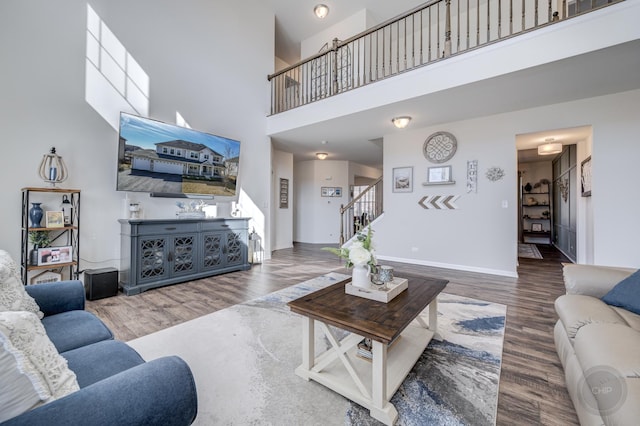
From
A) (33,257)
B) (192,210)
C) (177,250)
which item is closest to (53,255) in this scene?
(33,257)

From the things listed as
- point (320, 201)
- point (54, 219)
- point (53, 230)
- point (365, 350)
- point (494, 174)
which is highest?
point (494, 174)

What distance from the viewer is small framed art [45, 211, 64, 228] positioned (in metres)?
3.00

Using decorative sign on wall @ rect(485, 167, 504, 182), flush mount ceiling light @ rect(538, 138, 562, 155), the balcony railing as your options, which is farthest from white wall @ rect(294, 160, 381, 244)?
flush mount ceiling light @ rect(538, 138, 562, 155)

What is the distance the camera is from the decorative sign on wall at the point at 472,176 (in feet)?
15.4

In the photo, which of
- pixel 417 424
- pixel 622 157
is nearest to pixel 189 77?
pixel 417 424

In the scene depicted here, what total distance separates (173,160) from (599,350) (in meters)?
4.77

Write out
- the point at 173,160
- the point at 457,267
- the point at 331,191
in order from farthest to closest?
the point at 331,191, the point at 457,267, the point at 173,160

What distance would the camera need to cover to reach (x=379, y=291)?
1.83m

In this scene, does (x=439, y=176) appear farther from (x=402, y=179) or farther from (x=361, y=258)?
(x=361, y=258)

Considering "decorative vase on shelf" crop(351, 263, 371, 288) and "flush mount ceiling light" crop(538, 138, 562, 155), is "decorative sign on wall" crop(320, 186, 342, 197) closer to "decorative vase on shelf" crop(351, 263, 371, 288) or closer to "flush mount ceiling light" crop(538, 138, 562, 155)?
"flush mount ceiling light" crop(538, 138, 562, 155)

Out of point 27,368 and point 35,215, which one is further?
point 35,215

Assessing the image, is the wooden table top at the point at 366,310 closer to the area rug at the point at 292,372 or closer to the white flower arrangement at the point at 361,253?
the white flower arrangement at the point at 361,253

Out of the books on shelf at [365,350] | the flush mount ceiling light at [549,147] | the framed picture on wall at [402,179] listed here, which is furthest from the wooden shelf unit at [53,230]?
the flush mount ceiling light at [549,147]

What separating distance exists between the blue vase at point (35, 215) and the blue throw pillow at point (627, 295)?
17.1ft
